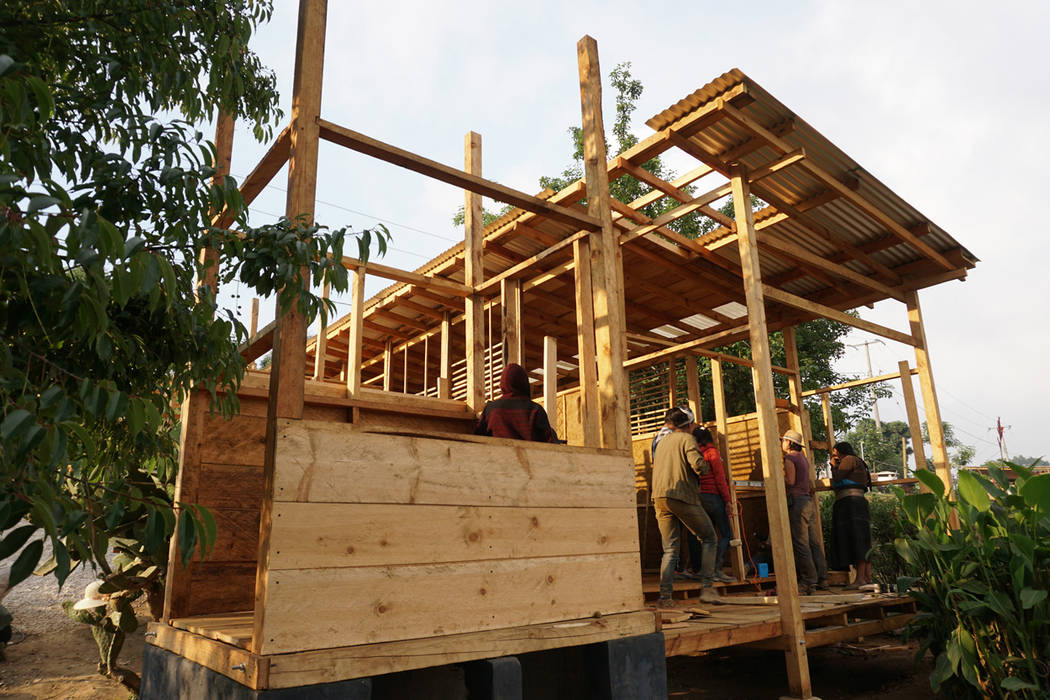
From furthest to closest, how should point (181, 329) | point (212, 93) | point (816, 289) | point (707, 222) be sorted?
1. point (707, 222)
2. point (816, 289)
3. point (212, 93)
4. point (181, 329)

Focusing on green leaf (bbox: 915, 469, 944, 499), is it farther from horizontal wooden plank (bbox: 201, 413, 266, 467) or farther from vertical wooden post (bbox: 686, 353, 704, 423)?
horizontal wooden plank (bbox: 201, 413, 266, 467)

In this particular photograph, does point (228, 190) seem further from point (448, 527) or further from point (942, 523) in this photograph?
point (942, 523)

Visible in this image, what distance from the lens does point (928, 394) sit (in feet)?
27.5

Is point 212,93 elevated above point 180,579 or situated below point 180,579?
above

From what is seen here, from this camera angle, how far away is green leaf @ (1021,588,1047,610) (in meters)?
4.72

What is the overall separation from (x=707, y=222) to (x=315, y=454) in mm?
19885

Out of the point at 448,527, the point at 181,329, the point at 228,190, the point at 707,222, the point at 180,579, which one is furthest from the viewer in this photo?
the point at 707,222

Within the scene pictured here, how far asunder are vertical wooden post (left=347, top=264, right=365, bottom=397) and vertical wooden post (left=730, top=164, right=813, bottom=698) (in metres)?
3.60

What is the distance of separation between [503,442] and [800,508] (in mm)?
5671

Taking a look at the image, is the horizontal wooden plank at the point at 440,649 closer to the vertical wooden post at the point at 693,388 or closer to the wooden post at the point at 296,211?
the wooden post at the point at 296,211

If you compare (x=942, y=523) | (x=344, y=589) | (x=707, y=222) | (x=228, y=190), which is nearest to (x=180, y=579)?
(x=344, y=589)

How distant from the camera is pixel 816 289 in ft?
31.1

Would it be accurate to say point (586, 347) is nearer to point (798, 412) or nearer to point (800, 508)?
point (800, 508)

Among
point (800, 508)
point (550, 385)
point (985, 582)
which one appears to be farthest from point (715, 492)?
point (985, 582)
